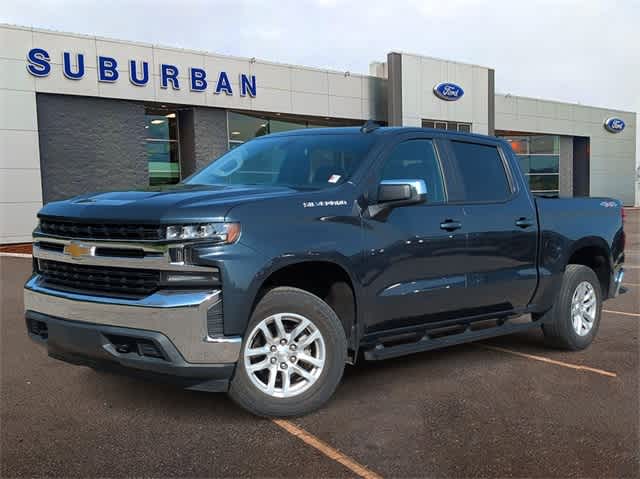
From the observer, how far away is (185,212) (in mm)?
3783

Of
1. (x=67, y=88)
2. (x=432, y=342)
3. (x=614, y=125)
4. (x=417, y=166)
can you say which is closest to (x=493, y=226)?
(x=417, y=166)

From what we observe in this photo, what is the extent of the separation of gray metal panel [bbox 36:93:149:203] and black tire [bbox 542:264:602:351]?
15.6 metres

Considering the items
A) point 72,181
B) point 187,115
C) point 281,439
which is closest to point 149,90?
point 187,115

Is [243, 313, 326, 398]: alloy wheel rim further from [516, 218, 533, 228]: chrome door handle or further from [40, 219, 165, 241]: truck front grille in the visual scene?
[516, 218, 533, 228]: chrome door handle

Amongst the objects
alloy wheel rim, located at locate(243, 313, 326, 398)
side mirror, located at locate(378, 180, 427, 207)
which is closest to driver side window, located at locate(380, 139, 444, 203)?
side mirror, located at locate(378, 180, 427, 207)

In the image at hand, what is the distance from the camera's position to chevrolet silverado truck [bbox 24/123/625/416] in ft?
12.4

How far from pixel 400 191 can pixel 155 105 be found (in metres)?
19.0

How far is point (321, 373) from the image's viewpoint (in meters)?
4.20

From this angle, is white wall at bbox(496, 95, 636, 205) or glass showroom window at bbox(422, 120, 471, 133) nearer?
glass showroom window at bbox(422, 120, 471, 133)

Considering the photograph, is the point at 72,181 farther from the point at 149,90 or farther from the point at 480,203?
the point at 480,203

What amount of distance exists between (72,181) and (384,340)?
17.7 m

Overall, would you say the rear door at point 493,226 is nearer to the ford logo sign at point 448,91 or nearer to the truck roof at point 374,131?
the truck roof at point 374,131

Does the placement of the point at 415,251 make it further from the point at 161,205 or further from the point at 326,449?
the point at 161,205

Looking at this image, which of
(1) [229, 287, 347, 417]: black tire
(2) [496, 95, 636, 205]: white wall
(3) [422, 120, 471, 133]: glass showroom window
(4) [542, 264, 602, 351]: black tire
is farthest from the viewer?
(2) [496, 95, 636, 205]: white wall
